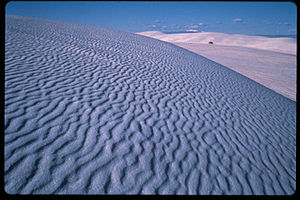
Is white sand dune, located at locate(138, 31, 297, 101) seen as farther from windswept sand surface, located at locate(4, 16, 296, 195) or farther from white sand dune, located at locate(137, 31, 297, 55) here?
white sand dune, located at locate(137, 31, 297, 55)

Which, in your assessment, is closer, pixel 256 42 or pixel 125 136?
pixel 125 136

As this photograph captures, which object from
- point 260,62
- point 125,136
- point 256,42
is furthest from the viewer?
point 256,42

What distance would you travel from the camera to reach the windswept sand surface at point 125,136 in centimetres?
197

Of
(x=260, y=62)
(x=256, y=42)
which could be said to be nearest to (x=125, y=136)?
(x=260, y=62)

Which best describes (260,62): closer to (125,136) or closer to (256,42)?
(125,136)

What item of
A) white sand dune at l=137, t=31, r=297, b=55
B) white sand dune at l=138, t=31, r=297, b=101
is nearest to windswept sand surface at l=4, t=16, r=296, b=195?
white sand dune at l=138, t=31, r=297, b=101

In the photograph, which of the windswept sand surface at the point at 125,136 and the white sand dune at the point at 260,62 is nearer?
the windswept sand surface at the point at 125,136

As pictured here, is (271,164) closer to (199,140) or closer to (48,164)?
(199,140)

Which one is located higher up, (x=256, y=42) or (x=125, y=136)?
(x=256, y=42)

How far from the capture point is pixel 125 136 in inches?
104

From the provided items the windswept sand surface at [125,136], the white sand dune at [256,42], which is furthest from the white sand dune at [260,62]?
the white sand dune at [256,42]

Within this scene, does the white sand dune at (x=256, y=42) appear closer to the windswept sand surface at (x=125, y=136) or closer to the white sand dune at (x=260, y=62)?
the white sand dune at (x=260, y=62)

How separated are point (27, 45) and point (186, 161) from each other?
580cm
